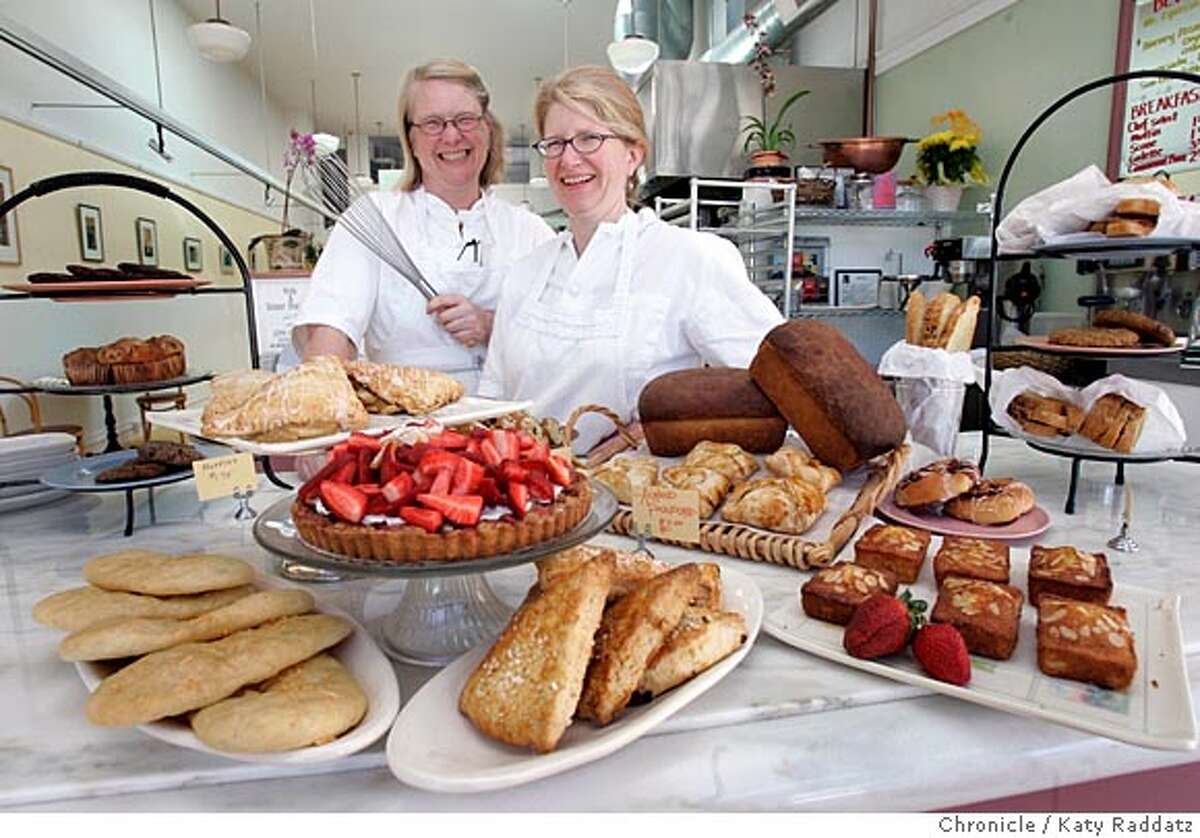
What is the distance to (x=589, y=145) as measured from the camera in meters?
1.61

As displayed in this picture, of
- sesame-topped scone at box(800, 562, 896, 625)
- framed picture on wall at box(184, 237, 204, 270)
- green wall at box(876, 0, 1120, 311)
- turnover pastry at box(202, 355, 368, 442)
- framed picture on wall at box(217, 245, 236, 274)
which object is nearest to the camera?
sesame-topped scone at box(800, 562, 896, 625)

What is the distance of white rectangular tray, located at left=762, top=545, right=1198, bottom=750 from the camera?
0.60 metres

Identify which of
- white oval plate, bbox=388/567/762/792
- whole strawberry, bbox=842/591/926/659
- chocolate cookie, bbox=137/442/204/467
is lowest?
white oval plate, bbox=388/567/762/792

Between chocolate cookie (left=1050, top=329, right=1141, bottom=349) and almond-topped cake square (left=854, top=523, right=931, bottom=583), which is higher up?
chocolate cookie (left=1050, top=329, right=1141, bottom=349)

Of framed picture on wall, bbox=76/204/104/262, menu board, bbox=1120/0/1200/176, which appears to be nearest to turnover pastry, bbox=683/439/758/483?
menu board, bbox=1120/0/1200/176

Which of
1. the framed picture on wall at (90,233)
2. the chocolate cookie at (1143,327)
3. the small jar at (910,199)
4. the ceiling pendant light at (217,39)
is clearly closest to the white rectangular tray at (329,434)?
the chocolate cookie at (1143,327)

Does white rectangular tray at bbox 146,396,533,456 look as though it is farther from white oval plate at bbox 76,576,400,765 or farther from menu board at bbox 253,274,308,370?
menu board at bbox 253,274,308,370

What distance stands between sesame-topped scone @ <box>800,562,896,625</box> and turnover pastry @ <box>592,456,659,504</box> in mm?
331

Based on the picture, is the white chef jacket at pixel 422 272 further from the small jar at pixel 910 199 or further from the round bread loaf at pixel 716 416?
the small jar at pixel 910 199

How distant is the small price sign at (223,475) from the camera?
1.02 m

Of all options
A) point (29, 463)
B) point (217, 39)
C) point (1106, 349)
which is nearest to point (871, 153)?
point (1106, 349)

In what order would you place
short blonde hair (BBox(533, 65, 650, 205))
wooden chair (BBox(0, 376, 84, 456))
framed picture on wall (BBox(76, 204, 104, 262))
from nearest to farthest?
short blonde hair (BBox(533, 65, 650, 205)), wooden chair (BBox(0, 376, 84, 456)), framed picture on wall (BBox(76, 204, 104, 262))

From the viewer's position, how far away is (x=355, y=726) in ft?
1.91

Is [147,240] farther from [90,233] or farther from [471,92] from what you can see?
[471,92]
